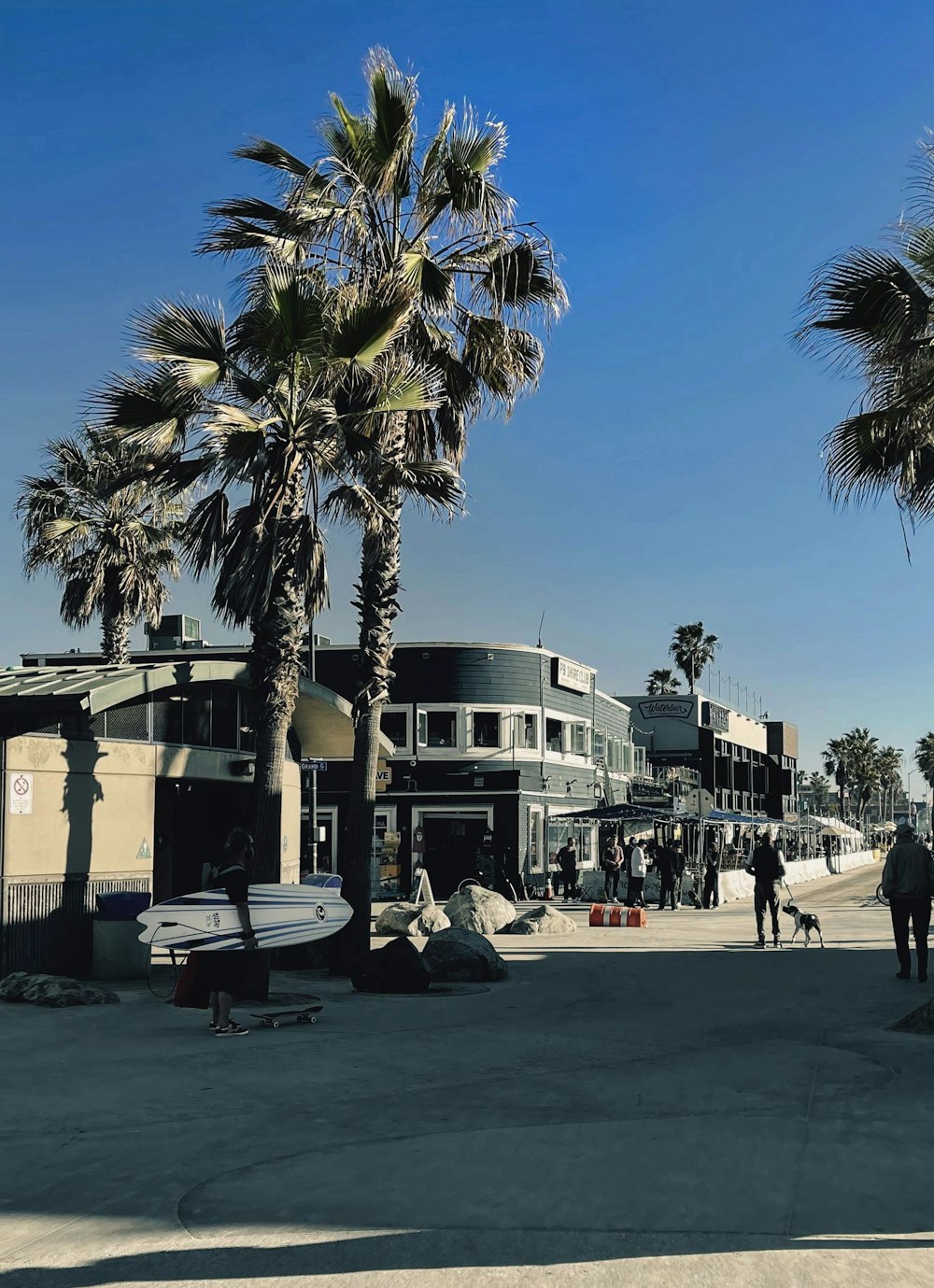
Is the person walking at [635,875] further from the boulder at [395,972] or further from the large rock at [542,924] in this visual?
the boulder at [395,972]

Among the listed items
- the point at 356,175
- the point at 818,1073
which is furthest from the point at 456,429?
the point at 818,1073

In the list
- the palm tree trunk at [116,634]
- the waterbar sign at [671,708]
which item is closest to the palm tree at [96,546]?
the palm tree trunk at [116,634]

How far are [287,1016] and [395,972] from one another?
95.2 inches

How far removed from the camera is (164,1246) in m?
5.76

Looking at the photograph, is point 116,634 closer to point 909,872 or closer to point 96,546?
point 96,546

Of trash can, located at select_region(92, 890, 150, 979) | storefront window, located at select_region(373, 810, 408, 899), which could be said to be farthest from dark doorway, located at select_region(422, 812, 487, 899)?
trash can, located at select_region(92, 890, 150, 979)

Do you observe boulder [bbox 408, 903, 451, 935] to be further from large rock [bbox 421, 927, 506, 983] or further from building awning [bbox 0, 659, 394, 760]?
large rock [bbox 421, 927, 506, 983]

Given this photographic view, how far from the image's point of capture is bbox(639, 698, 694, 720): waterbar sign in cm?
7256

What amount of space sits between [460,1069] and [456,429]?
10.7 m

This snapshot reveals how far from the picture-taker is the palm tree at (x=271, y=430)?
14859 millimetres

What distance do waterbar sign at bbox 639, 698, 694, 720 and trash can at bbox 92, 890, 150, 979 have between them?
2309 inches

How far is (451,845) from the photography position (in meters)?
39.7

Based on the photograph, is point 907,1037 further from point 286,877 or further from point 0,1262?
point 286,877

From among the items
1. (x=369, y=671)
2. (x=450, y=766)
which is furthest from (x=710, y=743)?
(x=369, y=671)
